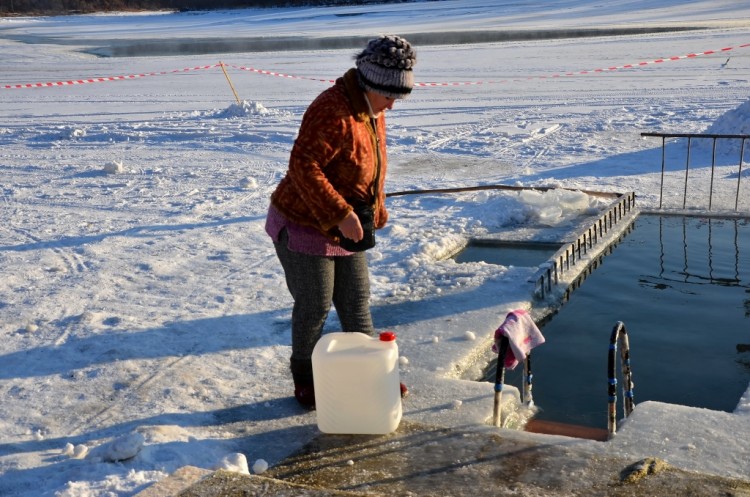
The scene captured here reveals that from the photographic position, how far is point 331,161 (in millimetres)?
3877

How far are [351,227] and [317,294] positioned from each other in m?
0.44

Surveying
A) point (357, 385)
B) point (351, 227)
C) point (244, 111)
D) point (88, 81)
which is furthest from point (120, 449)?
point (88, 81)

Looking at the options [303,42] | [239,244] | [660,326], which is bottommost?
[660,326]

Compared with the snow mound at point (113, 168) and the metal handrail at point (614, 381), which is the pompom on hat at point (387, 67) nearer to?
the metal handrail at point (614, 381)

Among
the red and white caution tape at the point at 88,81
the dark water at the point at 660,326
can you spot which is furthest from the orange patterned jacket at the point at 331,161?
the red and white caution tape at the point at 88,81

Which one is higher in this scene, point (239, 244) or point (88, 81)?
point (88, 81)

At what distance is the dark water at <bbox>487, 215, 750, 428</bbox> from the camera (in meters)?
4.79

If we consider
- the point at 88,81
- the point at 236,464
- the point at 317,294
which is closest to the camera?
the point at 236,464

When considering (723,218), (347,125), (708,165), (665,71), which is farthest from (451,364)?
(665,71)

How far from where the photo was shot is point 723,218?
7.89 meters

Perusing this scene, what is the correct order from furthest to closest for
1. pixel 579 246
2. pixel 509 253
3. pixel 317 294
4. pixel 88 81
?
pixel 88 81, pixel 509 253, pixel 579 246, pixel 317 294

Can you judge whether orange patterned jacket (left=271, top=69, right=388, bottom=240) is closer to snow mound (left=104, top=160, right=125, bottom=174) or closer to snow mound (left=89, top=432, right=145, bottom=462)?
snow mound (left=89, top=432, right=145, bottom=462)

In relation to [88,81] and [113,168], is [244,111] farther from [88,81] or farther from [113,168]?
[88,81]

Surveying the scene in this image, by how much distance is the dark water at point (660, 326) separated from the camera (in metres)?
4.79
